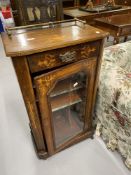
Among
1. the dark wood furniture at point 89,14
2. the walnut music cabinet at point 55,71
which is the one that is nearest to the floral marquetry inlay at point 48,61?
the walnut music cabinet at point 55,71

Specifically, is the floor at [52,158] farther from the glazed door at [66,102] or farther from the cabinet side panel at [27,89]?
the cabinet side panel at [27,89]

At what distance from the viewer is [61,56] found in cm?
77

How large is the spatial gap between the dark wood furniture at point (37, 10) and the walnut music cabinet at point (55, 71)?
Answer: 42cm

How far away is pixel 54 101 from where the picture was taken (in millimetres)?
1040

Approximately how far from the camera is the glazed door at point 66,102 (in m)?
0.83

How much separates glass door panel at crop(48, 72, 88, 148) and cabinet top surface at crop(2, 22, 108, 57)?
25 cm

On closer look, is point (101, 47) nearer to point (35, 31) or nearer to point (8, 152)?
point (35, 31)

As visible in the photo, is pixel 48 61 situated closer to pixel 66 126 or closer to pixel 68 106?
pixel 68 106

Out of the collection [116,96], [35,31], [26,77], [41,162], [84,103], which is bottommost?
[41,162]

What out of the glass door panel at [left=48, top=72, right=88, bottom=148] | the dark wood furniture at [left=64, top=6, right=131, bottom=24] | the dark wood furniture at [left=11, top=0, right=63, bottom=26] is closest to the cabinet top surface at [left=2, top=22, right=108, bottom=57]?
the glass door panel at [left=48, top=72, right=88, bottom=148]

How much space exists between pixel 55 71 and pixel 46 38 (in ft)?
0.60

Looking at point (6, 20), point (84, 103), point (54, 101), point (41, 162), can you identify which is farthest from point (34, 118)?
point (6, 20)

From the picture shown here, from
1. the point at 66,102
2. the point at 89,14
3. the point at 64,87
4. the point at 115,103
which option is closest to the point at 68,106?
the point at 66,102

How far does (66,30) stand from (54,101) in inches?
18.7
